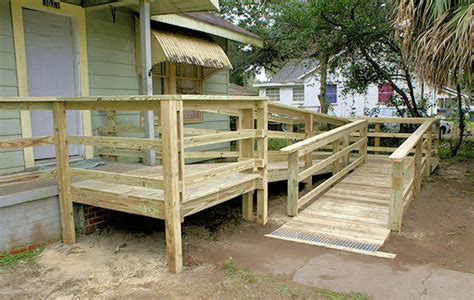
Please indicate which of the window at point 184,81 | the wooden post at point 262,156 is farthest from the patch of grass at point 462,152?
the wooden post at point 262,156

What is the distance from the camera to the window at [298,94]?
26356mm

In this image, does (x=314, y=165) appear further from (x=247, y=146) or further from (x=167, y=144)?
(x=167, y=144)

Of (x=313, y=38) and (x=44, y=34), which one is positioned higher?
(x=313, y=38)

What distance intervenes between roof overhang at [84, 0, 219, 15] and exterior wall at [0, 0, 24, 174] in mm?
1124

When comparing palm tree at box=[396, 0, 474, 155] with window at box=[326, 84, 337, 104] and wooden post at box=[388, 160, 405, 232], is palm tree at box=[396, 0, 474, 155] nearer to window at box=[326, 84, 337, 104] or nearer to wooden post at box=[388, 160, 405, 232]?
wooden post at box=[388, 160, 405, 232]

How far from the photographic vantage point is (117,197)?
13.3ft

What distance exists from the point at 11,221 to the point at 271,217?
307 centimetres

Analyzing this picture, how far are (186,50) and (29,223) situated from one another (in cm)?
373

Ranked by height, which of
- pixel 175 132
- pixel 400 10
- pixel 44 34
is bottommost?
pixel 175 132

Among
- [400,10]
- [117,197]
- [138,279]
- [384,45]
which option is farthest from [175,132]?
[384,45]

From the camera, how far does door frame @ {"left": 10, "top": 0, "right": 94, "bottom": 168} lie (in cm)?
492

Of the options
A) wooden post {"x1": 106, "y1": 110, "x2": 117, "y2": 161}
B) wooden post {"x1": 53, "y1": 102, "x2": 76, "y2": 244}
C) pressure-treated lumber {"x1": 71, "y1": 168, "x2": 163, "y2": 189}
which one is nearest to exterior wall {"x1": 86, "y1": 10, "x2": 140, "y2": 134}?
wooden post {"x1": 106, "y1": 110, "x2": 117, "y2": 161}

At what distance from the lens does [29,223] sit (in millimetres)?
4121

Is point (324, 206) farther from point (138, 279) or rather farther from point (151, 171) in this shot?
point (138, 279)
